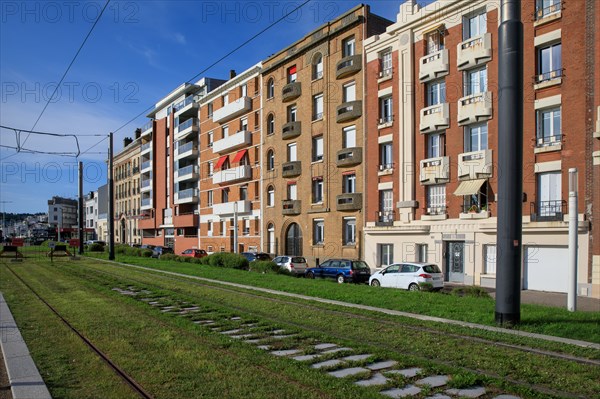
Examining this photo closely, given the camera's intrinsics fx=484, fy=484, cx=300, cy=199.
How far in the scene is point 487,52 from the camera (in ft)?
80.6

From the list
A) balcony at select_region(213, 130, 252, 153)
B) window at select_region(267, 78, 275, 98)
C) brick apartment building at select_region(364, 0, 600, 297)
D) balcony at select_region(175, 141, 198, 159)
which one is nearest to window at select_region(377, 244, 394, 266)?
brick apartment building at select_region(364, 0, 600, 297)

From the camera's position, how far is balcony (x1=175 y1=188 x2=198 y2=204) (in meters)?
56.2

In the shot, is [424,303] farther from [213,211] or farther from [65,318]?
[213,211]

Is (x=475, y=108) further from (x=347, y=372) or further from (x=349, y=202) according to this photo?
(x=347, y=372)

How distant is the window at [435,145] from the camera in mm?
27391

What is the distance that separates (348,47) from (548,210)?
1828 centimetres

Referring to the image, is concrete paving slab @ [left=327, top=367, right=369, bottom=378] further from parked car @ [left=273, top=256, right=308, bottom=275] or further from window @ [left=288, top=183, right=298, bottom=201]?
window @ [left=288, top=183, right=298, bottom=201]

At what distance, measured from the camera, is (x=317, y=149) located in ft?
122

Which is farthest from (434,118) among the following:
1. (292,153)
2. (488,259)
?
(292,153)

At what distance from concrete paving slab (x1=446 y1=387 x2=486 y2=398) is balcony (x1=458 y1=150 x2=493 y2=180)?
1960 centimetres

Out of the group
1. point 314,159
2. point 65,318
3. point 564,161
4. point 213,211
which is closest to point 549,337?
point 65,318

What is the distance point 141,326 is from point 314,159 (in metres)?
27.6

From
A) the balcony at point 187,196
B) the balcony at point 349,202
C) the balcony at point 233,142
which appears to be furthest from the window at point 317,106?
the balcony at point 187,196

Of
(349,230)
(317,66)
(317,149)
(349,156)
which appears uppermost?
(317,66)
